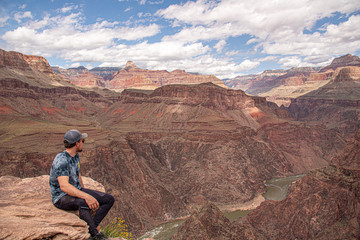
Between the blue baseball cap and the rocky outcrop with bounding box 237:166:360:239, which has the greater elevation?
the blue baseball cap

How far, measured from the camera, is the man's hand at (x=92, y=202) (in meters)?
11.4

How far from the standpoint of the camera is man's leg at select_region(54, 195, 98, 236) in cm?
1149

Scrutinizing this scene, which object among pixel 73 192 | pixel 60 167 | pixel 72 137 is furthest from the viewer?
pixel 72 137

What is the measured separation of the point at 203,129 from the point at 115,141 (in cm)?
4625

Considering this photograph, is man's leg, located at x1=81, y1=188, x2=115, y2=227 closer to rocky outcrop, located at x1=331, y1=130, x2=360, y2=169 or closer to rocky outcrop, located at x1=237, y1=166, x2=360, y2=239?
rocky outcrop, located at x1=237, y1=166, x2=360, y2=239

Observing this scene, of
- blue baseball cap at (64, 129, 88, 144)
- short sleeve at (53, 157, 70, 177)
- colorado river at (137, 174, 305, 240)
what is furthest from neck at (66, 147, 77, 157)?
colorado river at (137, 174, 305, 240)

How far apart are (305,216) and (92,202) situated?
51.3 metres

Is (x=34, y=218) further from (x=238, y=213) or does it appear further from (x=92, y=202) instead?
(x=238, y=213)

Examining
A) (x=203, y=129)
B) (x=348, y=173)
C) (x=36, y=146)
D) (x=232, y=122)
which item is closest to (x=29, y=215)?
(x=348, y=173)

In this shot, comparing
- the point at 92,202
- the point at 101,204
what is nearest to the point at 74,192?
the point at 92,202

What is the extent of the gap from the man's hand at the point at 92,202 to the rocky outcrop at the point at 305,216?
3056 cm

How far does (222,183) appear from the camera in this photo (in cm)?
9800

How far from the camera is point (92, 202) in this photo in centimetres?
1150

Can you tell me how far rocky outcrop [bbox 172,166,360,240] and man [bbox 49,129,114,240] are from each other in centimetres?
2987
